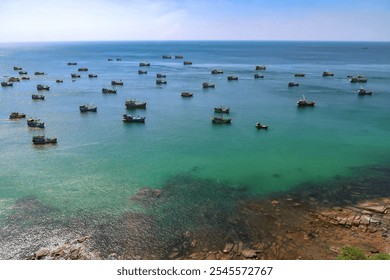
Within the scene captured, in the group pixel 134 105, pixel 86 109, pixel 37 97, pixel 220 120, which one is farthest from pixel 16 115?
pixel 220 120

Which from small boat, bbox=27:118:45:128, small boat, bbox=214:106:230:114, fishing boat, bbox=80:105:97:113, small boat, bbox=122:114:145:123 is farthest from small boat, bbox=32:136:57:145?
small boat, bbox=214:106:230:114

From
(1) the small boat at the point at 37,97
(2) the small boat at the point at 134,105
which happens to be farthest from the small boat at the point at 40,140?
(1) the small boat at the point at 37,97

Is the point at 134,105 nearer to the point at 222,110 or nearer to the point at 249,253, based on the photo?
the point at 222,110

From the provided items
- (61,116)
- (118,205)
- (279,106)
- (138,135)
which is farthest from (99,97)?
(118,205)

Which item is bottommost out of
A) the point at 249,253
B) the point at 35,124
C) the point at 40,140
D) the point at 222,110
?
the point at 249,253

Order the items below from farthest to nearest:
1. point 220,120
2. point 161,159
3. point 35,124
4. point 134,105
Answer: point 134,105, point 220,120, point 35,124, point 161,159

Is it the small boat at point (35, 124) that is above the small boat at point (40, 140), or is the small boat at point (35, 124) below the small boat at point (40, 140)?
above

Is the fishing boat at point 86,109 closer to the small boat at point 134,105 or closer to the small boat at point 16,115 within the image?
the small boat at point 134,105

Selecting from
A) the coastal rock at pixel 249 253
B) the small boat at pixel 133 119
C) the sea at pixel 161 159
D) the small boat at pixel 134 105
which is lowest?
the coastal rock at pixel 249 253

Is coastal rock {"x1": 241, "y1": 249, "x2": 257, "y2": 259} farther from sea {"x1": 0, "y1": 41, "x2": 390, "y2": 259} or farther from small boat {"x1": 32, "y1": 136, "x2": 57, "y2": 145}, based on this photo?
small boat {"x1": 32, "y1": 136, "x2": 57, "y2": 145}

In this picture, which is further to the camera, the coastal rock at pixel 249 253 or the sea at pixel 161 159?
the sea at pixel 161 159

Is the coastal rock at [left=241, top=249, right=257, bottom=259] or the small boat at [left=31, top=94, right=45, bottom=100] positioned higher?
the small boat at [left=31, top=94, right=45, bottom=100]
